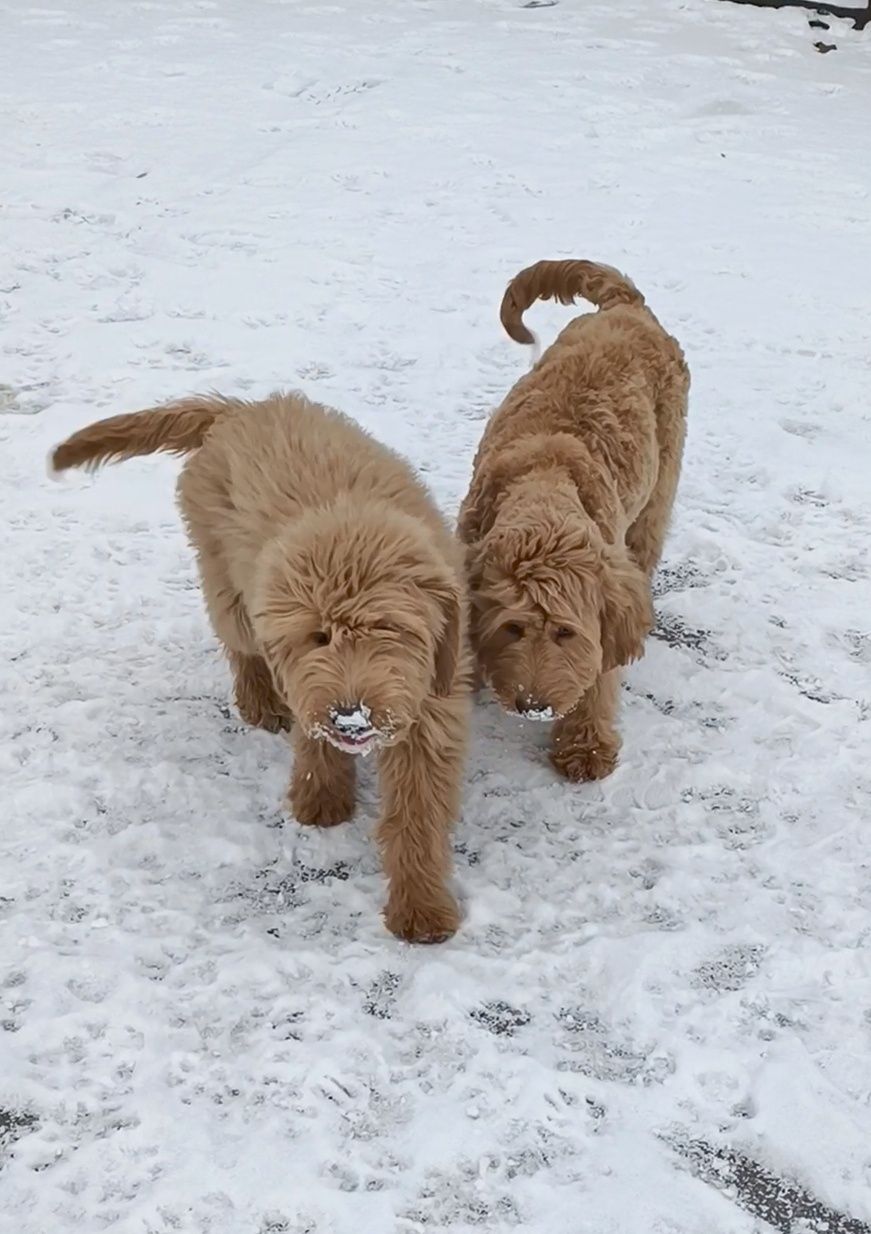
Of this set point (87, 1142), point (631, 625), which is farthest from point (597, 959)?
point (87, 1142)

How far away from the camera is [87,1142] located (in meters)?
2.74

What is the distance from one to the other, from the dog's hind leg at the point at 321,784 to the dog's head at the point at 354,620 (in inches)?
23.3

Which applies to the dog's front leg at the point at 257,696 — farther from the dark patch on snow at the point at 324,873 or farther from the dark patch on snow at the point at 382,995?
the dark patch on snow at the point at 382,995

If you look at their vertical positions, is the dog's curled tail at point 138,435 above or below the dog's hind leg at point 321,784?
above

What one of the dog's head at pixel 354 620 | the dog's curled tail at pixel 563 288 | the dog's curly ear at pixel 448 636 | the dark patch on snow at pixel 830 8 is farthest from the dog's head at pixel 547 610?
the dark patch on snow at pixel 830 8

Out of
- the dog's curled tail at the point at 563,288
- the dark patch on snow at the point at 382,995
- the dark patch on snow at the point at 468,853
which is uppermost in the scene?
the dog's curled tail at the point at 563,288

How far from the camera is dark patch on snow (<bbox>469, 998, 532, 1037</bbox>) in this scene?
312 centimetres

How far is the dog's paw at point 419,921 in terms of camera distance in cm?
333

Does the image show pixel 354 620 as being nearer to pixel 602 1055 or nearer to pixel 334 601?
pixel 334 601

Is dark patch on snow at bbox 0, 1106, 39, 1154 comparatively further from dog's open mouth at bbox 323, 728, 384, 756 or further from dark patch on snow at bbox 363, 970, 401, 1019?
dog's open mouth at bbox 323, 728, 384, 756

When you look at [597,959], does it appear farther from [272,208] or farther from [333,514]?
[272,208]

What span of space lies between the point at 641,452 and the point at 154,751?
2129 mm

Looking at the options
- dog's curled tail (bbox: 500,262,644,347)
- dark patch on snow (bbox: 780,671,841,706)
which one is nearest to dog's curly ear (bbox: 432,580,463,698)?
dark patch on snow (bbox: 780,671,841,706)

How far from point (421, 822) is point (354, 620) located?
801 mm
